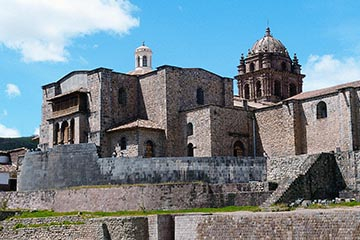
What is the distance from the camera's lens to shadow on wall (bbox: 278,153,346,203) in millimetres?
25328

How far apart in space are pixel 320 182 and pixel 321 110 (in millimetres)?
9755

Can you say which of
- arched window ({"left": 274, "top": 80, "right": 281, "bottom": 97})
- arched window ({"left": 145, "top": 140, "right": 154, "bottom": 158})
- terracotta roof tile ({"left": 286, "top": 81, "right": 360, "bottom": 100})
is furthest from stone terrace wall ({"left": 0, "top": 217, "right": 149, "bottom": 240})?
arched window ({"left": 274, "top": 80, "right": 281, "bottom": 97})

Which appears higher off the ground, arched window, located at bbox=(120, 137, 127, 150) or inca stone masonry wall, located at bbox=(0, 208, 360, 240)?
arched window, located at bbox=(120, 137, 127, 150)

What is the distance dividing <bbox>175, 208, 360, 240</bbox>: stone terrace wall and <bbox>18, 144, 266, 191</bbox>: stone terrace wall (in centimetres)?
707

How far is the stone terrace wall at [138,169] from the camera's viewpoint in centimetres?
2767

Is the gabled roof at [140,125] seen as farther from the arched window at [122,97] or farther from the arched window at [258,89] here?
the arched window at [258,89]

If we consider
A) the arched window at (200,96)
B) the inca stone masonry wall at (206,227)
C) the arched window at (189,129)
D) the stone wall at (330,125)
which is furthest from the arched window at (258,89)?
the inca stone masonry wall at (206,227)

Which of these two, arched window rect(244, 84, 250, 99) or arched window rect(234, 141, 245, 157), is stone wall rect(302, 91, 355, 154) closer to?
arched window rect(234, 141, 245, 157)

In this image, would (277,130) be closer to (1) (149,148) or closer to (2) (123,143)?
(1) (149,148)

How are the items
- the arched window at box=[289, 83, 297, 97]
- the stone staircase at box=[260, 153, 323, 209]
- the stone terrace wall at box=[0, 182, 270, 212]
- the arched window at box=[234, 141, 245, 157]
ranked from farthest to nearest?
the arched window at box=[289, 83, 297, 97]
the arched window at box=[234, 141, 245, 157]
the stone terrace wall at box=[0, 182, 270, 212]
the stone staircase at box=[260, 153, 323, 209]

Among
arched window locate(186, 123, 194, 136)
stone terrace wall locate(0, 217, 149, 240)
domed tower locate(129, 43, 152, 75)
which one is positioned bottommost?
stone terrace wall locate(0, 217, 149, 240)

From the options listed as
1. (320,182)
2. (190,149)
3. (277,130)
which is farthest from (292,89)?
(320,182)

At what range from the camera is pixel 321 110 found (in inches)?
1399

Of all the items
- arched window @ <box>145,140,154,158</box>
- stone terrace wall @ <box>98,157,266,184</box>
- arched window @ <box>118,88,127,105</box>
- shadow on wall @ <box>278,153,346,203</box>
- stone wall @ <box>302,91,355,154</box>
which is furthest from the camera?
arched window @ <box>118,88,127,105</box>
